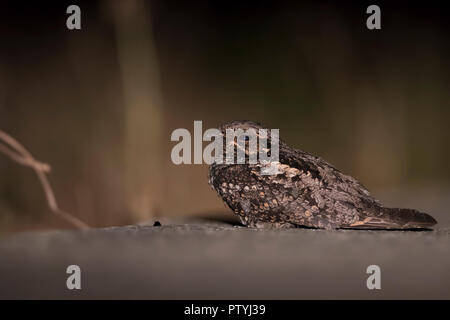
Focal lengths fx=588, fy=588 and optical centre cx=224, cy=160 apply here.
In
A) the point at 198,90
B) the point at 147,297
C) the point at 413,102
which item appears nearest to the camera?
the point at 147,297

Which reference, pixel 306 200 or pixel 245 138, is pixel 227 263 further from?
pixel 245 138

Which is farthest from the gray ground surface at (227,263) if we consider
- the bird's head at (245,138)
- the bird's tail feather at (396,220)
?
the bird's head at (245,138)

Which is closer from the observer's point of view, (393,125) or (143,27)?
(143,27)

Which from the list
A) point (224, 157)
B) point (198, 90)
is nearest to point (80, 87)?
point (198, 90)

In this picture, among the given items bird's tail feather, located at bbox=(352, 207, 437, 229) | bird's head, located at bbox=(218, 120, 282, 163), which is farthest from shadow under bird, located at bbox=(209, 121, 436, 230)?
bird's head, located at bbox=(218, 120, 282, 163)

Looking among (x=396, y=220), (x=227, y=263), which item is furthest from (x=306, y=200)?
(x=227, y=263)

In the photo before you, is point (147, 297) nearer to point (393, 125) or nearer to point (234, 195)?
point (234, 195)
